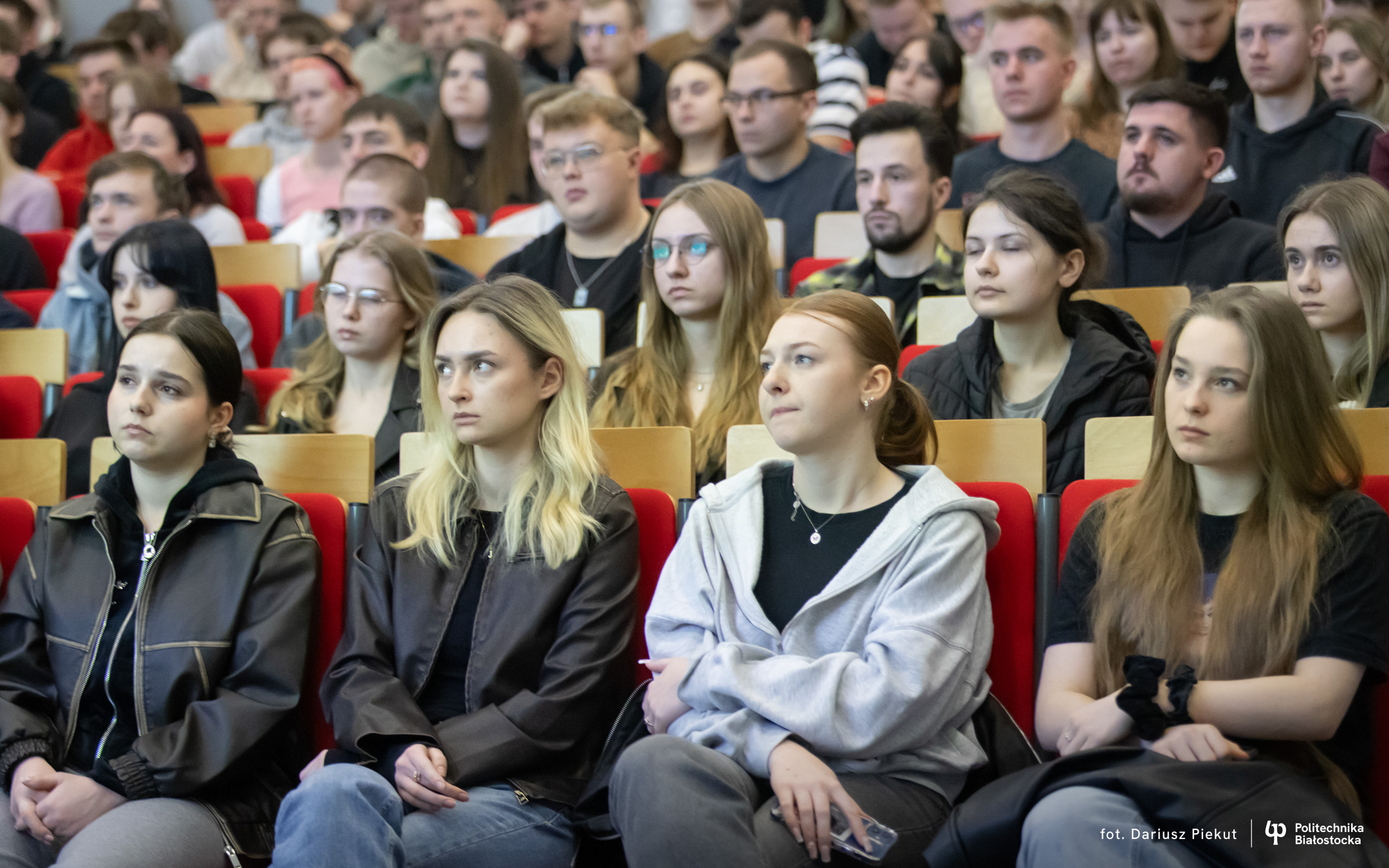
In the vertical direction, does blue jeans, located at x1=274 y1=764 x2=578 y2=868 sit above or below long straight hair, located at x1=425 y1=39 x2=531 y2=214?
below

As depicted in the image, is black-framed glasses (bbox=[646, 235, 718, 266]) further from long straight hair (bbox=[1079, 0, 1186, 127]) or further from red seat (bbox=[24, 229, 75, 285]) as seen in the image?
red seat (bbox=[24, 229, 75, 285])

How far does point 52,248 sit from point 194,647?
287 centimetres

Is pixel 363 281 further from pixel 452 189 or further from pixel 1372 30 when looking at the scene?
pixel 1372 30

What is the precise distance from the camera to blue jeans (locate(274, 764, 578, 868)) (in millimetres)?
1635

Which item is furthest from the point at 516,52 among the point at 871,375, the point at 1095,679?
the point at 1095,679

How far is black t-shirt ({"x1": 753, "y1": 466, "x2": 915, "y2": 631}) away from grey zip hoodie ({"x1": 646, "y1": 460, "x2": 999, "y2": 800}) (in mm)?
25

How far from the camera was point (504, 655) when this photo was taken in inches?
75.9

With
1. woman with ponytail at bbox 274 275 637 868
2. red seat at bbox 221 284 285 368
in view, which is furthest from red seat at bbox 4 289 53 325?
woman with ponytail at bbox 274 275 637 868

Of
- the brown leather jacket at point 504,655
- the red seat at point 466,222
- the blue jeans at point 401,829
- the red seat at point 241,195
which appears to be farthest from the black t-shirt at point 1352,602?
the red seat at point 241,195

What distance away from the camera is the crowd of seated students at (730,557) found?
1.64m

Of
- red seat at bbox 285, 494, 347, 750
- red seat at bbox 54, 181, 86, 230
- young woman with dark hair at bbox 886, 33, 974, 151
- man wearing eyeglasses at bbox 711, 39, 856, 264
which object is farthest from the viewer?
red seat at bbox 54, 181, 86, 230

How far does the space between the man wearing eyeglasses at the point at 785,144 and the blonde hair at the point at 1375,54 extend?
1.44 metres

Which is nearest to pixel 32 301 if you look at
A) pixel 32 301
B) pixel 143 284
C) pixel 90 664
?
pixel 32 301

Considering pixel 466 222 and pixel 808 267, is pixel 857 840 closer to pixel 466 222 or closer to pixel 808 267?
pixel 808 267
